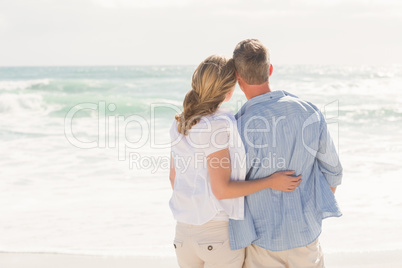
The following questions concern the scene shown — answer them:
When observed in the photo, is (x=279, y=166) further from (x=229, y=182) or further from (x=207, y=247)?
(x=207, y=247)

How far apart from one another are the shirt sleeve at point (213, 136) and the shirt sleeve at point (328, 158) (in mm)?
430

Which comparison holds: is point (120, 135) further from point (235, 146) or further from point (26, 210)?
point (235, 146)

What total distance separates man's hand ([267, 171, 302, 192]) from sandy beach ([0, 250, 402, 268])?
5.28 feet

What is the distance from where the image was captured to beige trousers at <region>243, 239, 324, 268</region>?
2053mm

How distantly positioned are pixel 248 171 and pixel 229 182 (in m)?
0.13

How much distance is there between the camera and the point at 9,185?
577cm

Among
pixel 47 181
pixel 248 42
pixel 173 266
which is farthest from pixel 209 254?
pixel 47 181

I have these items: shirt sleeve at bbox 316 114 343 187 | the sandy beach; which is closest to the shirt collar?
shirt sleeve at bbox 316 114 343 187

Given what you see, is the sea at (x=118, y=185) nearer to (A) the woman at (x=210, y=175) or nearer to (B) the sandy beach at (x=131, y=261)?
(B) the sandy beach at (x=131, y=261)

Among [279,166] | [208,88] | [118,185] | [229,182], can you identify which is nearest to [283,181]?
[279,166]

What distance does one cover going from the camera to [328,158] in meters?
2.07

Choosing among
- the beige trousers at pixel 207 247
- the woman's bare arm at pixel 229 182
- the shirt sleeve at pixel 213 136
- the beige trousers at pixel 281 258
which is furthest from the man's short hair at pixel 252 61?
the beige trousers at pixel 281 258

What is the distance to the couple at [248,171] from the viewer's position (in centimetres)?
194

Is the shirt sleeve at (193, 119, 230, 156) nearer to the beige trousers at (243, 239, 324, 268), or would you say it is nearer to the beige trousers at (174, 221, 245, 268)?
the beige trousers at (174, 221, 245, 268)
